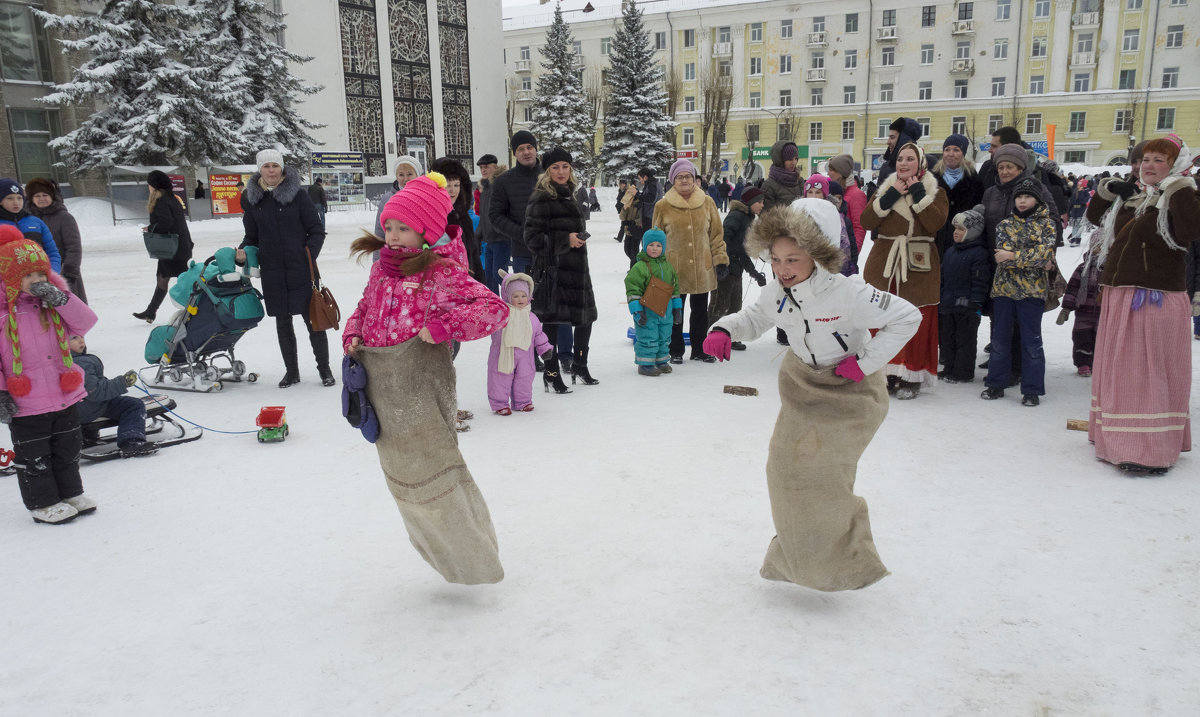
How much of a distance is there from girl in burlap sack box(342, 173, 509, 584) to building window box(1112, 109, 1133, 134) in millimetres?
61591

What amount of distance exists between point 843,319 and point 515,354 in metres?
3.68

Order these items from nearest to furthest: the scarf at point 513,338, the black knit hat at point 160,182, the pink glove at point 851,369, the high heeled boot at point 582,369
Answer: the pink glove at point 851,369
the scarf at point 513,338
the high heeled boot at point 582,369
the black knit hat at point 160,182

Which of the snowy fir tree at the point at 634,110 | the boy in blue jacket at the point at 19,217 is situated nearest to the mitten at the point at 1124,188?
the boy in blue jacket at the point at 19,217

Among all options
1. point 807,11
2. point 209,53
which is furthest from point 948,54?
point 209,53

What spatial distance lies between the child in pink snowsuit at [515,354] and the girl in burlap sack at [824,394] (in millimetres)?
3312

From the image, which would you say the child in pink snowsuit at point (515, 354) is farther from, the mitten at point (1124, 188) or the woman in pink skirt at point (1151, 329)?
the mitten at point (1124, 188)

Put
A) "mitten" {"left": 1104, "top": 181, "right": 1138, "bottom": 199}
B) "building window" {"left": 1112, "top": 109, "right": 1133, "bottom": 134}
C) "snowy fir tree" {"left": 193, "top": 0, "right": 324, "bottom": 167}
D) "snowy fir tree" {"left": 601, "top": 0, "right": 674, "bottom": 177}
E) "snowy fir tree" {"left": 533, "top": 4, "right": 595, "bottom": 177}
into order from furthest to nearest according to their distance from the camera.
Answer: "building window" {"left": 1112, "top": 109, "right": 1133, "bottom": 134}, "snowy fir tree" {"left": 533, "top": 4, "right": 595, "bottom": 177}, "snowy fir tree" {"left": 601, "top": 0, "right": 674, "bottom": 177}, "snowy fir tree" {"left": 193, "top": 0, "right": 324, "bottom": 167}, "mitten" {"left": 1104, "top": 181, "right": 1138, "bottom": 199}

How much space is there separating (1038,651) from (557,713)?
5.82 ft

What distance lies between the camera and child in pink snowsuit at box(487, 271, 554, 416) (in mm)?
6230

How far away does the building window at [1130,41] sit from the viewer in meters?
51.2

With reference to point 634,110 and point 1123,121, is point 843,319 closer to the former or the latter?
point 634,110

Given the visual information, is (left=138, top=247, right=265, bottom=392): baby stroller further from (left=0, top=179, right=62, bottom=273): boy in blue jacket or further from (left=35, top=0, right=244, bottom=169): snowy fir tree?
(left=35, top=0, right=244, bottom=169): snowy fir tree

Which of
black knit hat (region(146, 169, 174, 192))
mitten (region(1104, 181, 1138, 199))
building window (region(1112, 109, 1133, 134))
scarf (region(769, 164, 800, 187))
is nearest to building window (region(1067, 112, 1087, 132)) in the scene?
building window (region(1112, 109, 1133, 134))

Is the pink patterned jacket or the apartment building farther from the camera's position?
A: the apartment building
